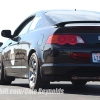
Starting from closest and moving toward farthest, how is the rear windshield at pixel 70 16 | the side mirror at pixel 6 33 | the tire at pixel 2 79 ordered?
the rear windshield at pixel 70 16
the side mirror at pixel 6 33
the tire at pixel 2 79

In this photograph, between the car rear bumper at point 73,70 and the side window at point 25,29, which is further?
the side window at point 25,29

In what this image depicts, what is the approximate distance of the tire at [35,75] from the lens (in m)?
7.08

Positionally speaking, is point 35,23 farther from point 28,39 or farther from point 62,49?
point 62,49

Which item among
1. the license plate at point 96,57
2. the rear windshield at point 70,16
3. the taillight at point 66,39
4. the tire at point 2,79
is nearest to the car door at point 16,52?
the tire at point 2,79

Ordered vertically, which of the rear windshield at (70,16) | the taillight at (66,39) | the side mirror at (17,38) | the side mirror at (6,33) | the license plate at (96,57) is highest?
the rear windshield at (70,16)

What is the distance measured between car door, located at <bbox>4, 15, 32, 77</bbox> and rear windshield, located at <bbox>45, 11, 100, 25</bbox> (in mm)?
681

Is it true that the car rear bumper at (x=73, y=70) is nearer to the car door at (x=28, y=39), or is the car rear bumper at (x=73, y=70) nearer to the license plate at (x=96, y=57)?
the license plate at (x=96, y=57)

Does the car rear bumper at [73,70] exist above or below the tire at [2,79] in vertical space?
above

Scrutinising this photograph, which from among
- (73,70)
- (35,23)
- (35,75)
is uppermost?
(35,23)

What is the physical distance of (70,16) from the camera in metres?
7.46

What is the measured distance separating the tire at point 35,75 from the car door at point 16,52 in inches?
21.4

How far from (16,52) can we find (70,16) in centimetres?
145

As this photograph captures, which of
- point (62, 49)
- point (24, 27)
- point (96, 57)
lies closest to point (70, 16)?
point (62, 49)

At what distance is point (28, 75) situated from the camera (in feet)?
25.1
